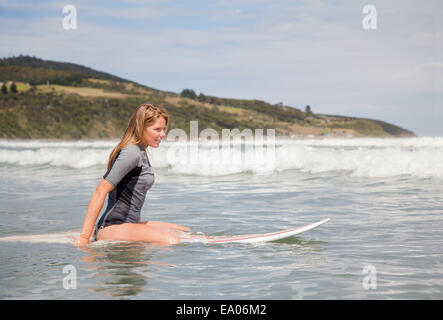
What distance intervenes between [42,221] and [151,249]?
9.84ft

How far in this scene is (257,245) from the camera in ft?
17.9

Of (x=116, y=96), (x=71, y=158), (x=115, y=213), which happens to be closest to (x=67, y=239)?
(x=115, y=213)

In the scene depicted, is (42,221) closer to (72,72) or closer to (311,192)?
(311,192)

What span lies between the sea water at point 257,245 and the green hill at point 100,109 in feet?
282

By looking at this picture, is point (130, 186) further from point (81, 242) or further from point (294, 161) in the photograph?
point (294, 161)

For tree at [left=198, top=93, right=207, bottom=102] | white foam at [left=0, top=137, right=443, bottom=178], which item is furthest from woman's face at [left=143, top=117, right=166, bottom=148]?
tree at [left=198, top=93, right=207, bottom=102]

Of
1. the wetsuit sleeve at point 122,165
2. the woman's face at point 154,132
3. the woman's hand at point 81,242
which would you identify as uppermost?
the woman's face at point 154,132

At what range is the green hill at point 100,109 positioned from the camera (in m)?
96.1

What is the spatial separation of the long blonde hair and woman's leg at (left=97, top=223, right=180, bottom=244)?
0.70 m

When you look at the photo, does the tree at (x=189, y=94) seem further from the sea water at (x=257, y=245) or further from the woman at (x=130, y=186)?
the woman at (x=130, y=186)

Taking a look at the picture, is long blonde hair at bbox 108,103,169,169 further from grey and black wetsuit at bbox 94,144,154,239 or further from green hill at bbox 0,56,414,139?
green hill at bbox 0,56,414,139

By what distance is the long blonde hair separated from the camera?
490cm

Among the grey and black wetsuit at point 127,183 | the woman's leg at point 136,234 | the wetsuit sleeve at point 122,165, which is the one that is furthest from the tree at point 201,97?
the wetsuit sleeve at point 122,165
